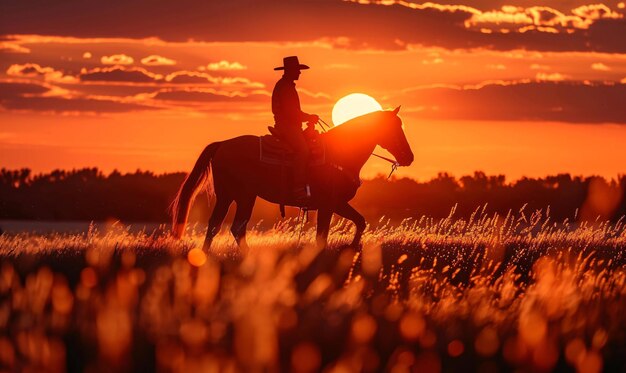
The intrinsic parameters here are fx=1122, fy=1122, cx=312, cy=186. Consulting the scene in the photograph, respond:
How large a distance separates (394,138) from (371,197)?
75.3ft

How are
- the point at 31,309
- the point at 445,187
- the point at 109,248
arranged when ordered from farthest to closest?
the point at 445,187, the point at 109,248, the point at 31,309

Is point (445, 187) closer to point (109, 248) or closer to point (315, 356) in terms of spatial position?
point (109, 248)

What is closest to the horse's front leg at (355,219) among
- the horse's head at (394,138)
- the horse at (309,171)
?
the horse at (309,171)

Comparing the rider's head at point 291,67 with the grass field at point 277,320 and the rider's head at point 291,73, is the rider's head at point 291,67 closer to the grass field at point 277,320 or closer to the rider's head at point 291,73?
the rider's head at point 291,73

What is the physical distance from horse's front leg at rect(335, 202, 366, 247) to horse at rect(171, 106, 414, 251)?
2 centimetres

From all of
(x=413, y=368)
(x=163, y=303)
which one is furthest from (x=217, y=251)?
(x=413, y=368)

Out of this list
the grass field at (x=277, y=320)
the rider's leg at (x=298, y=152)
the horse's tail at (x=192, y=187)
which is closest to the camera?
the grass field at (x=277, y=320)

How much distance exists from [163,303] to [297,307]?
50.3 inches

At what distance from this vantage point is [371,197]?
4056cm

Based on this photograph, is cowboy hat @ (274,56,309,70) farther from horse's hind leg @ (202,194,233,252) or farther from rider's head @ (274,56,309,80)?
horse's hind leg @ (202,194,233,252)

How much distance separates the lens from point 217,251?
52.7 ft

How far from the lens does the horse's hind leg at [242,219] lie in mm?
16828

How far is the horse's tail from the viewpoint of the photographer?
57.6 feet

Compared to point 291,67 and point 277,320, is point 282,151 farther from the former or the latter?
point 277,320
